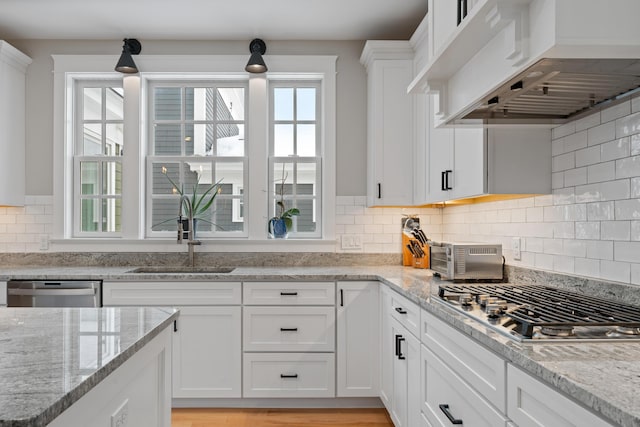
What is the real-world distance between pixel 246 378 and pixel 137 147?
6.48ft

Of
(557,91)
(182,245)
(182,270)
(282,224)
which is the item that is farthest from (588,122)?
(182,245)

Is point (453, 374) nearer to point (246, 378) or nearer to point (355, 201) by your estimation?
point (246, 378)

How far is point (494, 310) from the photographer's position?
Answer: 61.4 inches

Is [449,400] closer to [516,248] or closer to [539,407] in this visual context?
[539,407]

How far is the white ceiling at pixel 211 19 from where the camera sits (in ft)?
10.4

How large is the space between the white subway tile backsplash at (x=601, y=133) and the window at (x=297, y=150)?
86.4 inches

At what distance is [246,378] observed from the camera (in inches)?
121

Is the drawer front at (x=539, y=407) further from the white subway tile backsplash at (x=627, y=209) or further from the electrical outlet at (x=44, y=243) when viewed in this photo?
the electrical outlet at (x=44, y=243)

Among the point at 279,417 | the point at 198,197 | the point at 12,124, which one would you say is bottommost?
the point at 279,417

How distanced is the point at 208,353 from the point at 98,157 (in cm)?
191

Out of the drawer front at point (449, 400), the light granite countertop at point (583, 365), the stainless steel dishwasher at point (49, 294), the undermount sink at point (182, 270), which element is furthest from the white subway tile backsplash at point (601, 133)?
the stainless steel dishwasher at point (49, 294)

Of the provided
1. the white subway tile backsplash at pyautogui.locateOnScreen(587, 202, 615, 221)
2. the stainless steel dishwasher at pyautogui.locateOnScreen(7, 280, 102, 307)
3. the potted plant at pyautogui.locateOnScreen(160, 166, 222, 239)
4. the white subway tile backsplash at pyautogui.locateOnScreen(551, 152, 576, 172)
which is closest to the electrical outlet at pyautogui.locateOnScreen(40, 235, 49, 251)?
the stainless steel dishwasher at pyautogui.locateOnScreen(7, 280, 102, 307)

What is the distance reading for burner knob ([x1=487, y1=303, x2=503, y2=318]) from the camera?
1.50 meters

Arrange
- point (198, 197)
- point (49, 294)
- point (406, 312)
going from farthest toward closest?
point (198, 197) → point (49, 294) → point (406, 312)
